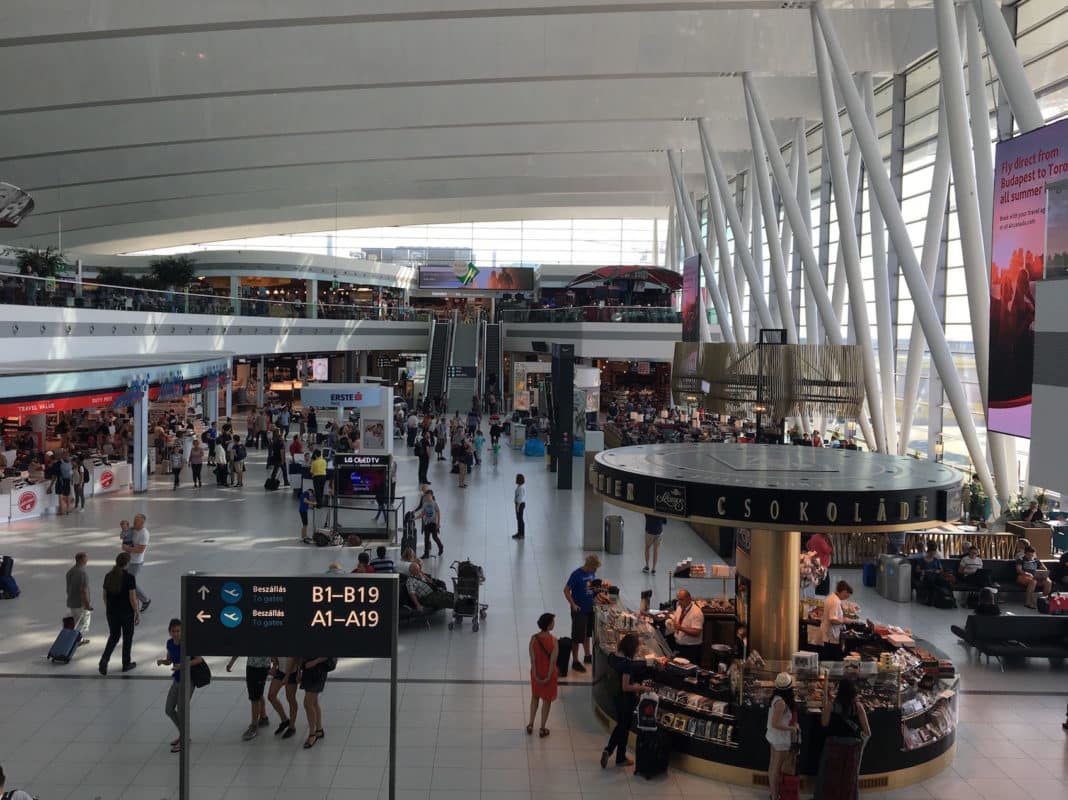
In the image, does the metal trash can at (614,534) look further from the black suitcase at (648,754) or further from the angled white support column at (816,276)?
the black suitcase at (648,754)

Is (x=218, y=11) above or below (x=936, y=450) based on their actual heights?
above

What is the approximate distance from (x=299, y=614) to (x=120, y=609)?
4.86m

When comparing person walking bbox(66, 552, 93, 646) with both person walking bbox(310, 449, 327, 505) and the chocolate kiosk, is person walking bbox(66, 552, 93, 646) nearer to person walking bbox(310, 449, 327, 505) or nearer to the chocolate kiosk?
the chocolate kiosk

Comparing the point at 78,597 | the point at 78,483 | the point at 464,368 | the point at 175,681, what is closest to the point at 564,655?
the point at 175,681

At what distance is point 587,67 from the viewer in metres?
23.2

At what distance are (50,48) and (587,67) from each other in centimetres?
1231

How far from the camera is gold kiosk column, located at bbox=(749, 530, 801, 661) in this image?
8828mm

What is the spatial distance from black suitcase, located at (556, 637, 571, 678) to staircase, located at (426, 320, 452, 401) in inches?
1263

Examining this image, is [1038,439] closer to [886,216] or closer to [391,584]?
[391,584]

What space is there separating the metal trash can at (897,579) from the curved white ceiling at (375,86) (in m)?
12.1

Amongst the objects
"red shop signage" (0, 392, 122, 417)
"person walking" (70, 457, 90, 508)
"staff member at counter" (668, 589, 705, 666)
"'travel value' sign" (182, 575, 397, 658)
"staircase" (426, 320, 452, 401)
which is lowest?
"staff member at counter" (668, 589, 705, 666)

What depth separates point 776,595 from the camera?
8859 mm

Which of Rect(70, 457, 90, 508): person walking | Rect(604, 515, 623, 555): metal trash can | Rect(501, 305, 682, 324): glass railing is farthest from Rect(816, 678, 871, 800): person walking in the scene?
Rect(501, 305, 682, 324): glass railing

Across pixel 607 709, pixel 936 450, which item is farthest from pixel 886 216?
pixel 607 709
